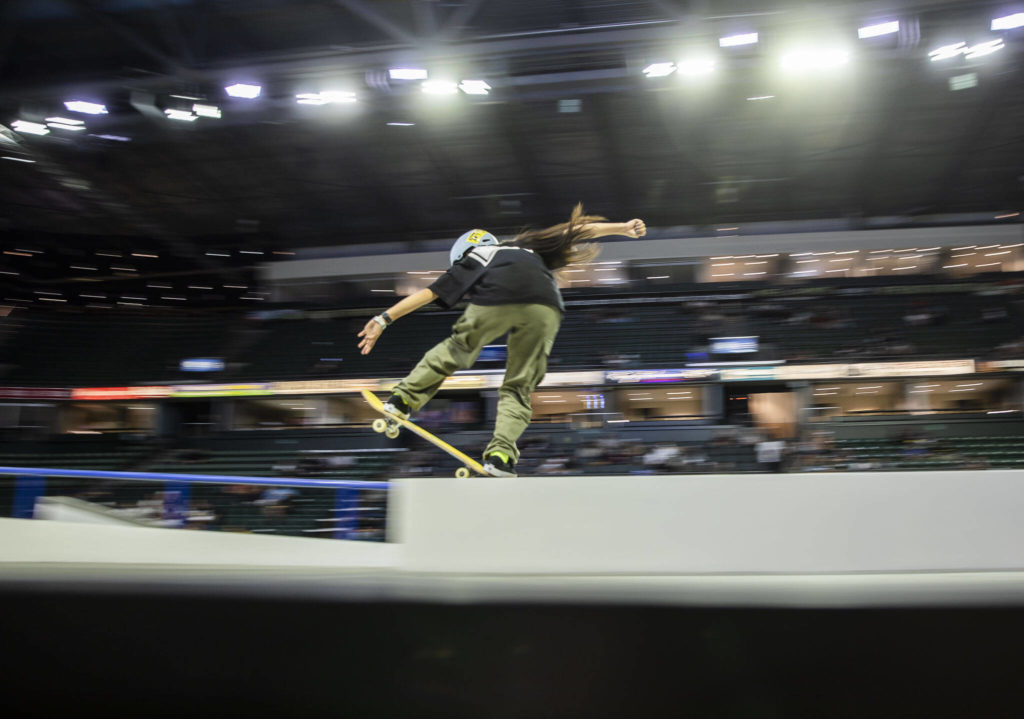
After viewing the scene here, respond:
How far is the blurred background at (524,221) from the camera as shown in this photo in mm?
10562

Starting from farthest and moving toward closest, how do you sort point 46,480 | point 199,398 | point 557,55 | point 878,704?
point 199,398
point 557,55
point 46,480
point 878,704

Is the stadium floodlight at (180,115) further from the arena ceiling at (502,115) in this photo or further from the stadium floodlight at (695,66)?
the stadium floodlight at (695,66)

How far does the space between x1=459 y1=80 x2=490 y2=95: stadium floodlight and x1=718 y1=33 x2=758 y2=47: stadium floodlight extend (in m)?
3.65

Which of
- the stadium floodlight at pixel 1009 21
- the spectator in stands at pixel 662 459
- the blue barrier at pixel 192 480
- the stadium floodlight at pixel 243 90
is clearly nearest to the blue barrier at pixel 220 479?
the blue barrier at pixel 192 480

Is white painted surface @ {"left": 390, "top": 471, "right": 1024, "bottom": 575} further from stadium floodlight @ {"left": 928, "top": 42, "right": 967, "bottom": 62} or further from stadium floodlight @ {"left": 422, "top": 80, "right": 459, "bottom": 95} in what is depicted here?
stadium floodlight @ {"left": 928, "top": 42, "right": 967, "bottom": 62}

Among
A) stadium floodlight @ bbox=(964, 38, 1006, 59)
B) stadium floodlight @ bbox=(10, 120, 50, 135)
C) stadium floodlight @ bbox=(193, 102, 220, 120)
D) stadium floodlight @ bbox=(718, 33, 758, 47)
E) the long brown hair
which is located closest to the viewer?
the long brown hair

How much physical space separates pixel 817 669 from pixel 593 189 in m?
15.4

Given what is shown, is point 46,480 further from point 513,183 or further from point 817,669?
point 513,183

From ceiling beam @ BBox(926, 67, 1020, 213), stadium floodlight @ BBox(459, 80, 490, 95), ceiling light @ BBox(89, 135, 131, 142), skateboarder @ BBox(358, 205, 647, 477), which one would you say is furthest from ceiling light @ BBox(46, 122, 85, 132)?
ceiling beam @ BBox(926, 67, 1020, 213)

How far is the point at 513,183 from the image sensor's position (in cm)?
1504

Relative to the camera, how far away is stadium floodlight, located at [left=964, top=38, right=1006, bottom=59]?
10266mm

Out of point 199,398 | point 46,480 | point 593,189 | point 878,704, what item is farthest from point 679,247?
point 878,704

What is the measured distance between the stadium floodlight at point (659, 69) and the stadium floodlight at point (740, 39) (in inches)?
31.9

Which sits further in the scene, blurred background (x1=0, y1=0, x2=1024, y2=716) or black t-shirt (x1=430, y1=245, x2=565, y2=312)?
blurred background (x1=0, y1=0, x2=1024, y2=716)
